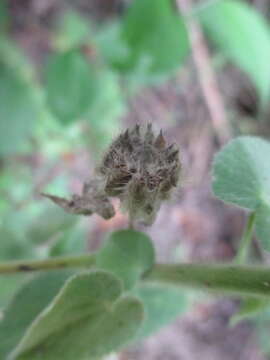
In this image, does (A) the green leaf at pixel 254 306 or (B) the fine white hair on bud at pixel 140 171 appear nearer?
(B) the fine white hair on bud at pixel 140 171

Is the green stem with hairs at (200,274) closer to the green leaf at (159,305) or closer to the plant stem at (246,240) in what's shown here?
the plant stem at (246,240)

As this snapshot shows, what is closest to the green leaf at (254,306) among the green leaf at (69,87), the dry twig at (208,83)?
the green leaf at (69,87)

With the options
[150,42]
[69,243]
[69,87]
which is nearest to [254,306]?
[69,243]

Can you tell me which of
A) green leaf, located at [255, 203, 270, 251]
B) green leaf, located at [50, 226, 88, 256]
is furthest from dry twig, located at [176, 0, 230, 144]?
green leaf, located at [255, 203, 270, 251]

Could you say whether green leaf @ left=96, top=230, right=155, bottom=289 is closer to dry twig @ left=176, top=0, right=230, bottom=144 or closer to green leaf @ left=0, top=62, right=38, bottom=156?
green leaf @ left=0, top=62, right=38, bottom=156

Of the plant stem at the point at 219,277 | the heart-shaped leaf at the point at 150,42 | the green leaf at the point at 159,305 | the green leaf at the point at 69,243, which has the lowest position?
the green leaf at the point at 159,305
